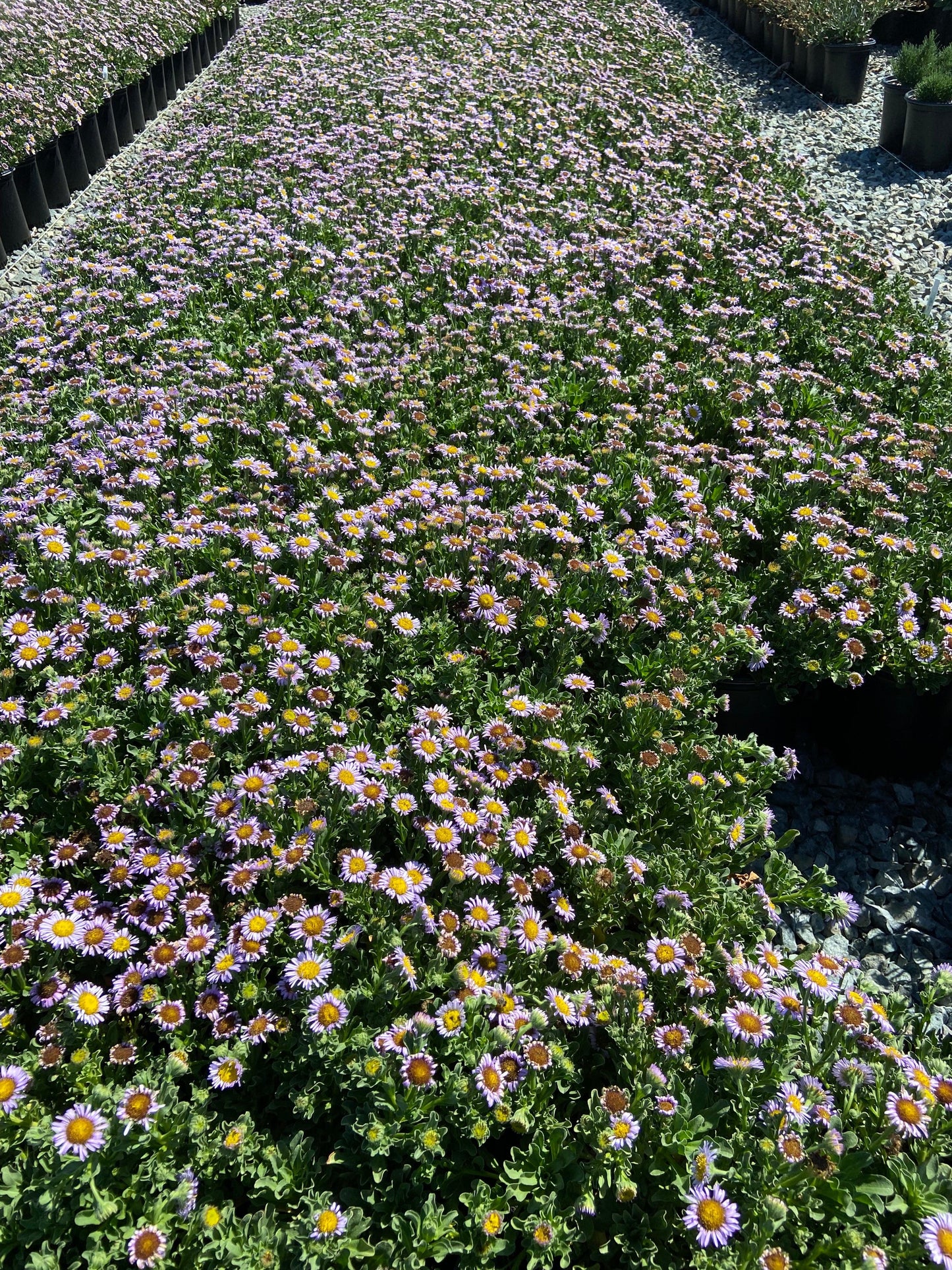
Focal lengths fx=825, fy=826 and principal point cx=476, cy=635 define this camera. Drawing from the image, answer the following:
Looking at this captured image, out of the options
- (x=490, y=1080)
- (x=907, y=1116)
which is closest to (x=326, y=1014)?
(x=490, y=1080)

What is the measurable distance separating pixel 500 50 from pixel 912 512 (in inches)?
443

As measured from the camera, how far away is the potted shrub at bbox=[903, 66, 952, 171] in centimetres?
952

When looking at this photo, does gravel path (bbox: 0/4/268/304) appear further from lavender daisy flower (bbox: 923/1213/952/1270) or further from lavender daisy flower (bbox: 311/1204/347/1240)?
lavender daisy flower (bbox: 923/1213/952/1270)

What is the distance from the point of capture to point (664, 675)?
3662 millimetres

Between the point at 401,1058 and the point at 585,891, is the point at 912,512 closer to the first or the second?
the point at 585,891

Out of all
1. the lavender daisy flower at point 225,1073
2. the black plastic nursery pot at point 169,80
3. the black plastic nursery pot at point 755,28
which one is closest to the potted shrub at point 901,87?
the black plastic nursery pot at point 755,28

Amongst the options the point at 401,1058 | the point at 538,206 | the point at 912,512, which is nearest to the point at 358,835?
the point at 401,1058

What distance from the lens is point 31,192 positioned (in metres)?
9.02

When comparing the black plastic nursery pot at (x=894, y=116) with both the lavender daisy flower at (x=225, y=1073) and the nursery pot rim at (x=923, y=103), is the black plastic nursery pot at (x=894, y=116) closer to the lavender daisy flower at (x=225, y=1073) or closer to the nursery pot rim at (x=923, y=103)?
the nursery pot rim at (x=923, y=103)

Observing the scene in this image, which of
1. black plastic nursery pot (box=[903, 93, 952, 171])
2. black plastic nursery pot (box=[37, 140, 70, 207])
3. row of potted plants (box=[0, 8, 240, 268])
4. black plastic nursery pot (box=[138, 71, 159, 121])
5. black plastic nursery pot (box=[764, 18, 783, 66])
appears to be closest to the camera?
row of potted plants (box=[0, 8, 240, 268])

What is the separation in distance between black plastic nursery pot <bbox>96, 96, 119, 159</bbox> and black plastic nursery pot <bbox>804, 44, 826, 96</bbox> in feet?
33.3

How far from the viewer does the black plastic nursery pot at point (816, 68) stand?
12.2m

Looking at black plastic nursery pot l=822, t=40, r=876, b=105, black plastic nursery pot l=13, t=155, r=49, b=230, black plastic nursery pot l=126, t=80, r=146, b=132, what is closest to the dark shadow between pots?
black plastic nursery pot l=13, t=155, r=49, b=230

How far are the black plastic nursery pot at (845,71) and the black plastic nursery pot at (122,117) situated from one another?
10.0 meters
